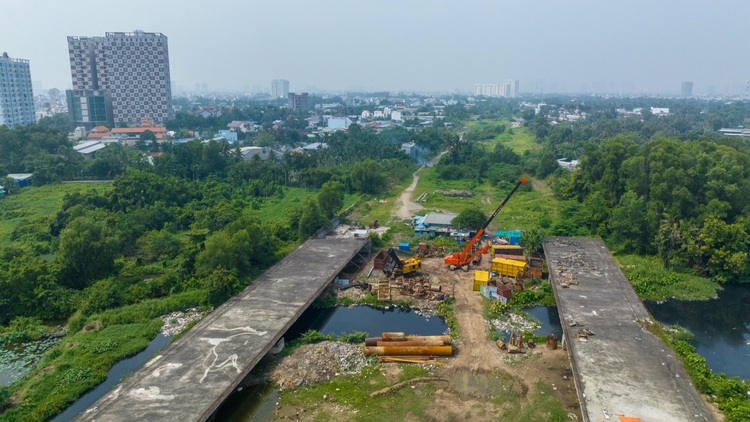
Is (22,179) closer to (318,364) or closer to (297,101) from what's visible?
(318,364)

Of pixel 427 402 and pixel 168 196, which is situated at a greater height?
pixel 168 196

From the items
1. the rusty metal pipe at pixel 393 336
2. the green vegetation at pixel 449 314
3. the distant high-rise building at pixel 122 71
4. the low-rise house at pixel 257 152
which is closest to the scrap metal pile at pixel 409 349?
the rusty metal pipe at pixel 393 336

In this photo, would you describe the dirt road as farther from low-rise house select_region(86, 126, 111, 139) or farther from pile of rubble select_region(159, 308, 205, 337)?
low-rise house select_region(86, 126, 111, 139)

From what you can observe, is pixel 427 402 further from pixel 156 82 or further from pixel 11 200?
pixel 156 82

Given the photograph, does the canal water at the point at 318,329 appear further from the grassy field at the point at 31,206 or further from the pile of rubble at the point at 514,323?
the grassy field at the point at 31,206

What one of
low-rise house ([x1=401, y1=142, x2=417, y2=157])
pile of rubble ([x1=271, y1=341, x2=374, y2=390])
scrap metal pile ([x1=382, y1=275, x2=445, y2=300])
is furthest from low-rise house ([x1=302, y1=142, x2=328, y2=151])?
pile of rubble ([x1=271, y1=341, x2=374, y2=390])

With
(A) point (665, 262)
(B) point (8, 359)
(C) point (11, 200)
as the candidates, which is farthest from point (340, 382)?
(C) point (11, 200)
